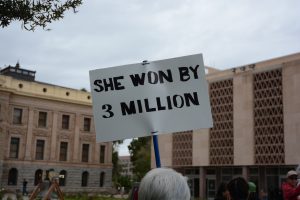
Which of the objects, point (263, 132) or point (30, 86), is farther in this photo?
point (30, 86)

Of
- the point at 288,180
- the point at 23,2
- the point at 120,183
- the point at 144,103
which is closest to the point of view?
the point at 144,103

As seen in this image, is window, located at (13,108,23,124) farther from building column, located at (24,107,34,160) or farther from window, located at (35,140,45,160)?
window, located at (35,140,45,160)

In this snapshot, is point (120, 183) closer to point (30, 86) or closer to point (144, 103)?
point (30, 86)

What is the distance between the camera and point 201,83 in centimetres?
485

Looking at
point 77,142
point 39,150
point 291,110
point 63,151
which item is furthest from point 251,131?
point 39,150

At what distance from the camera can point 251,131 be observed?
1517 inches

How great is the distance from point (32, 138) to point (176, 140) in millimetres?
15561

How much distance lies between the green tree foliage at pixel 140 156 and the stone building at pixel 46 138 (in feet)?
36.7

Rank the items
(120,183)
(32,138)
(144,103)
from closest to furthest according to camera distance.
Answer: (144,103) < (32,138) < (120,183)

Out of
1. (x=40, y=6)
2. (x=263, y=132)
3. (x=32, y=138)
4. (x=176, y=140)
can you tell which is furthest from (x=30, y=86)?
(x=40, y=6)

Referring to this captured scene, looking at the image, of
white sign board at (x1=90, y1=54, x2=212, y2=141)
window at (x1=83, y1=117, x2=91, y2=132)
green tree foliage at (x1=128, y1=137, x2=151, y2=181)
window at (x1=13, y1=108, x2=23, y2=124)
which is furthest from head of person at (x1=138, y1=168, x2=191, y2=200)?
green tree foliage at (x1=128, y1=137, x2=151, y2=181)

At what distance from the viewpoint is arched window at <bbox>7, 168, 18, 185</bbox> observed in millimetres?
44188

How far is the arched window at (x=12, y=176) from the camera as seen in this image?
145 ft

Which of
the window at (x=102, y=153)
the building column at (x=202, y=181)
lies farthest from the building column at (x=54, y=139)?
the building column at (x=202, y=181)
